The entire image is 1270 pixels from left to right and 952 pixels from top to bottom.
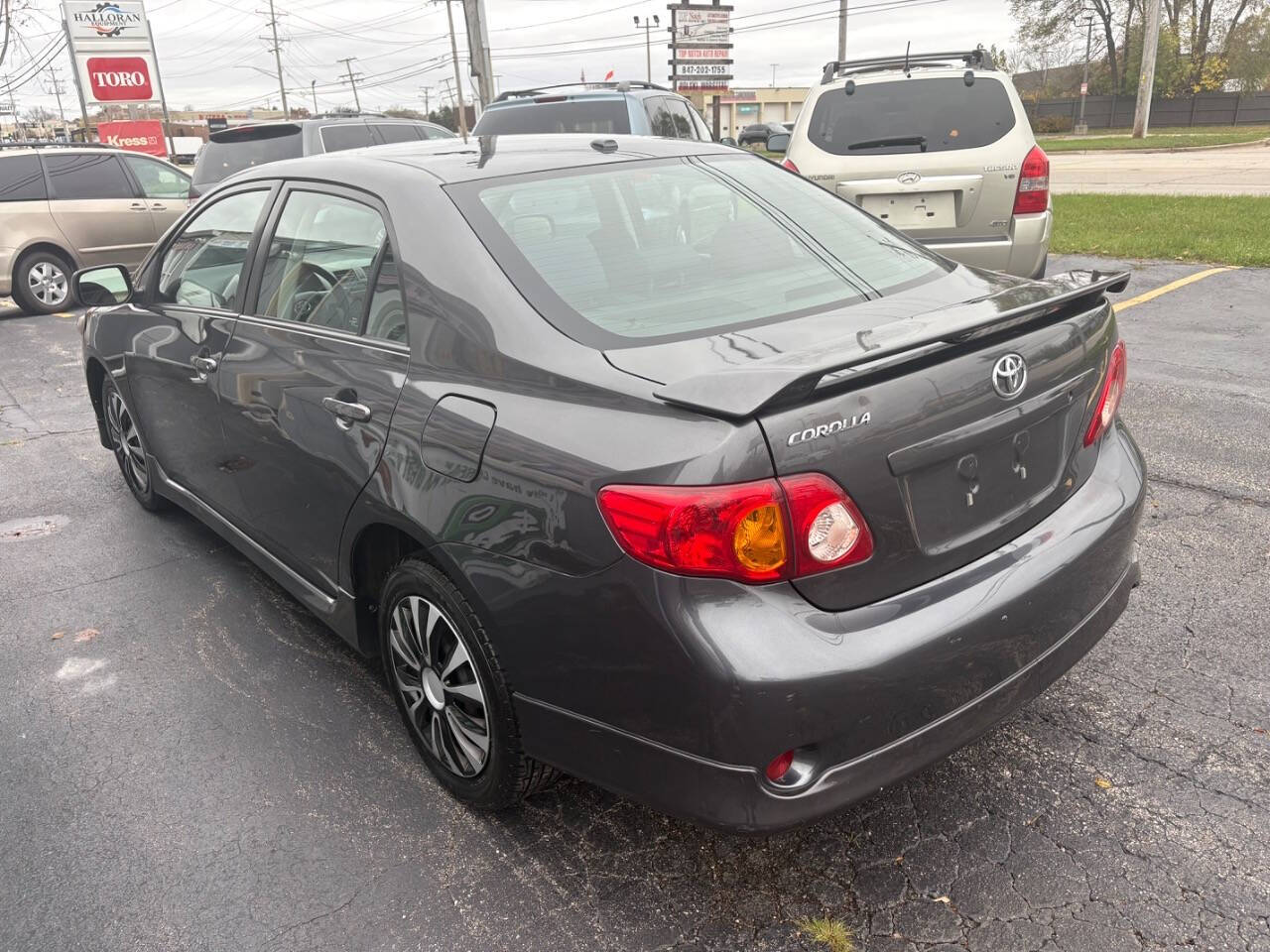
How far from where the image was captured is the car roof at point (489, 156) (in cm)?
284

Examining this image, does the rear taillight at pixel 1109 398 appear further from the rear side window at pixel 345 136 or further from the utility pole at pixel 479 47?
the utility pole at pixel 479 47

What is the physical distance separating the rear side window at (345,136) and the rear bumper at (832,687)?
10.2 m

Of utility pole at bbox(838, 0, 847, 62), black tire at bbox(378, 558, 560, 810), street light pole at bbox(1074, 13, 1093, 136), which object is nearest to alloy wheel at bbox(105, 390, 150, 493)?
black tire at bbox(378, 558, 560, 810)

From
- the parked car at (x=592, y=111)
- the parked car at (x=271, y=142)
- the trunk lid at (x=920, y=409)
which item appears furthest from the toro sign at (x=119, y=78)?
the trunk lid at (x=920, y=409)

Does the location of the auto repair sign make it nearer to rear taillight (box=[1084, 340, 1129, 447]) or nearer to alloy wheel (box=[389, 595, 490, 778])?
alloy wheel (box=[389, 595, 490, 778])

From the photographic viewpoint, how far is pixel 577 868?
2.43 metres

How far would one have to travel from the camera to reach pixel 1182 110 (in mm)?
48656

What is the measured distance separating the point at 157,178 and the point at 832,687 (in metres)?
12.5

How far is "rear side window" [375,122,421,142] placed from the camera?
11719 mm

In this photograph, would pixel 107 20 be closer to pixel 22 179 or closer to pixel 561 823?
pixel 22 179

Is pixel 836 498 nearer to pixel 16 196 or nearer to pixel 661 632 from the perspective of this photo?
pixel 661 632

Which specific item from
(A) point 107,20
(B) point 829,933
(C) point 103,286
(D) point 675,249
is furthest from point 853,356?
(A) point 107,20

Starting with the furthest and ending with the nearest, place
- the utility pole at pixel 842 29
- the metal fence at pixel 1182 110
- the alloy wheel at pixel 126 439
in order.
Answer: the metal fence at pixel 1182 110 < the utility pole at pixel 842 29 < the alloy wheel at pixel 126 439

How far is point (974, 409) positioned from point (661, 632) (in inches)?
32.3
